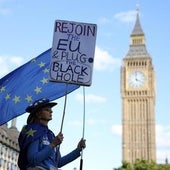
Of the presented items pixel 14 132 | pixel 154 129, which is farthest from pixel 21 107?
pixel 154 129

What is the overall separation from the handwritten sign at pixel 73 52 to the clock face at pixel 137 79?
106628 mm

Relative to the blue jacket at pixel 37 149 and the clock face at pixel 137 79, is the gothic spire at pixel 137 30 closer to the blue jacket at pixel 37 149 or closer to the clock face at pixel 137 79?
the clock face at pixel 137 79

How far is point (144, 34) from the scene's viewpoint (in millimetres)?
121062

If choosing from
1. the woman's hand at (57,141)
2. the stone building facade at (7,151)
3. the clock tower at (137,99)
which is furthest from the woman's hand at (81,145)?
the clock tower at (137,99)

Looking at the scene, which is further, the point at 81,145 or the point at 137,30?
the point at 137,30

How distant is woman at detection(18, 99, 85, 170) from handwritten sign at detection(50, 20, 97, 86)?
69 cm

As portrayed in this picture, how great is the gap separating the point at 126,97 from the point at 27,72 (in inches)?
4166

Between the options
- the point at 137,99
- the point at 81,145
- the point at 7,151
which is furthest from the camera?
the point at 137,99

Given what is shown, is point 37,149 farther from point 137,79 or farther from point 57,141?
point 137,79

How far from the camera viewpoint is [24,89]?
7.48 meters

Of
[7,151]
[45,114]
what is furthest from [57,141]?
[7,151]

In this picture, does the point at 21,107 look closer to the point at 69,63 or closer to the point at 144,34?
the point at 69,63

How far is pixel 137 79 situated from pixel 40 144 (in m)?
108

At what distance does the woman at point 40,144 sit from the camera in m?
5.18
